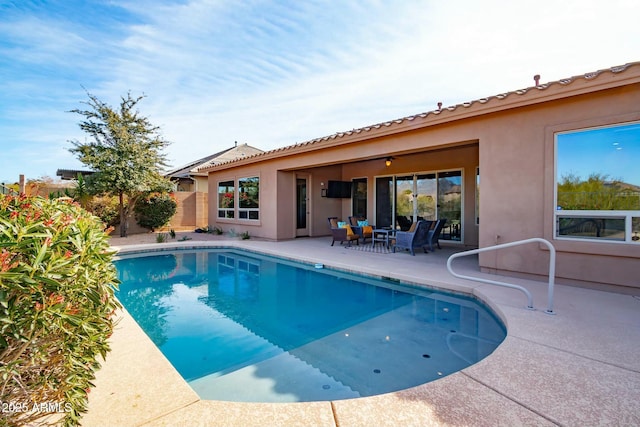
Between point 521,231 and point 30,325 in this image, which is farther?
point 521,231

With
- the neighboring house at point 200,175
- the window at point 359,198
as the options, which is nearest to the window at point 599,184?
the window at point 359,198

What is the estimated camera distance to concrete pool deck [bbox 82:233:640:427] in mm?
2146

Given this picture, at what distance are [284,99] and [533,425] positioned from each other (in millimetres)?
14617

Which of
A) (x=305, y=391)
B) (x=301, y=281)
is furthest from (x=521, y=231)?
(x=305, y=391)

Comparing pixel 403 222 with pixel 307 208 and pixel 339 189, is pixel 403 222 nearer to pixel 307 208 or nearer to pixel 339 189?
pixel 339 189

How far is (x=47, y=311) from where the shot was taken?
151cm

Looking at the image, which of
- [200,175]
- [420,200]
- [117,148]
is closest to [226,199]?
[117,148]

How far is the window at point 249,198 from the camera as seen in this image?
540 inches

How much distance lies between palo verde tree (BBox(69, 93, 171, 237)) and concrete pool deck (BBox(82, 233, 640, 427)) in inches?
422

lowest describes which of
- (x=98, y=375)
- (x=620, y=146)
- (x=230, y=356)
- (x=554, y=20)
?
(x=230, y=356)

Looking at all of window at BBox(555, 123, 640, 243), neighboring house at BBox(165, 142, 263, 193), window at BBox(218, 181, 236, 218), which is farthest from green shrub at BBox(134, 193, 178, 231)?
window at BBox(555, 123, 640, 243)

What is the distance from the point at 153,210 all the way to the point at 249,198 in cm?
533

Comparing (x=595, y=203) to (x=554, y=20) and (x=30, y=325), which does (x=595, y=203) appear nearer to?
(x=554, y=20)

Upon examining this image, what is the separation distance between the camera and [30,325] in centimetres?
149
